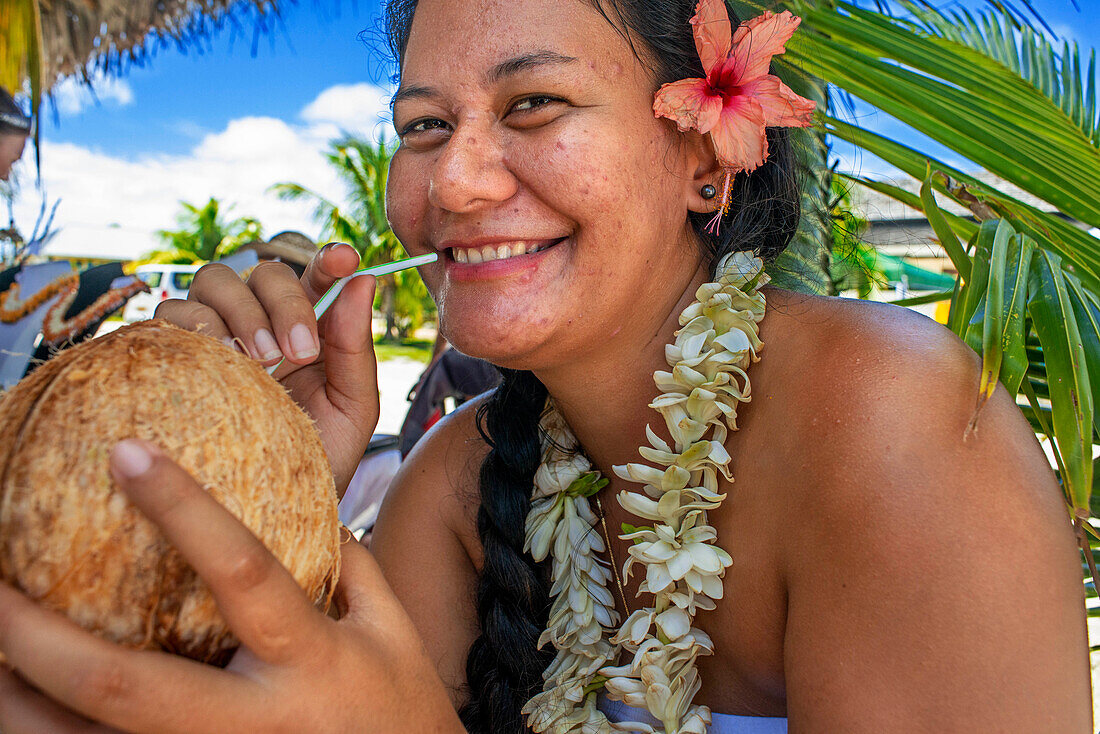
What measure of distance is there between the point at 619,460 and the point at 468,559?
17.8 inches

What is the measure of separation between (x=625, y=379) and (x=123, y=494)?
97 cm

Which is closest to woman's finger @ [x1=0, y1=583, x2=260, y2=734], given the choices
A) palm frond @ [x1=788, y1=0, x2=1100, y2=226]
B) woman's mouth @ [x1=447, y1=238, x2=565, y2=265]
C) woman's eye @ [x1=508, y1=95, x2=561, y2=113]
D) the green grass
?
woman's mouth @ [x1=447, y1=238, x2=565, y2=265]

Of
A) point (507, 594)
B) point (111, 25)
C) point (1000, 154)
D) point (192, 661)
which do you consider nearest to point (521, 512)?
point (507, 594)

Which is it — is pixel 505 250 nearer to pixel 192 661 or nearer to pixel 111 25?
pixel 192 661

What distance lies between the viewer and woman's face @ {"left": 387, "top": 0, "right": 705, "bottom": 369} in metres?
1.25

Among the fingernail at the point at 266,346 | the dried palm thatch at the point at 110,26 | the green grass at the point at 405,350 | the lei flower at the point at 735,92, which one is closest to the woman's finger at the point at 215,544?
the fingernail at the point at 266,346

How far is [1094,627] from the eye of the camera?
3762 millimetres

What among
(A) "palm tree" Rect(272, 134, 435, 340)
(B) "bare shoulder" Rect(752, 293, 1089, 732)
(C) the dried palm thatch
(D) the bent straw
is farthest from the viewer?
(A) "palm tree" Rect(272, 134, 435, 340)

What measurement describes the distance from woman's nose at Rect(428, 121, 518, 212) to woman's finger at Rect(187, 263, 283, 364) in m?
0.33

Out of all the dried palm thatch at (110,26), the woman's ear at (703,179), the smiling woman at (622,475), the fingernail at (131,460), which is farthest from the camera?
the dried palm thatch at (110,26)

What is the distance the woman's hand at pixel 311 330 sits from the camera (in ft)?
Result: 3.77

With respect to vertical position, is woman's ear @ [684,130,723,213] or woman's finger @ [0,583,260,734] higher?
woman's ear @ [684,130,723,213]

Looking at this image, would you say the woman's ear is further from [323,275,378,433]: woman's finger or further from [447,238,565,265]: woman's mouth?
[323,275,378,433]: woman's finger

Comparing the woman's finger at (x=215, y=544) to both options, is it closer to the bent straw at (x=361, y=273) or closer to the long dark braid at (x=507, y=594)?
the bent straw at (x=361, y=273)
